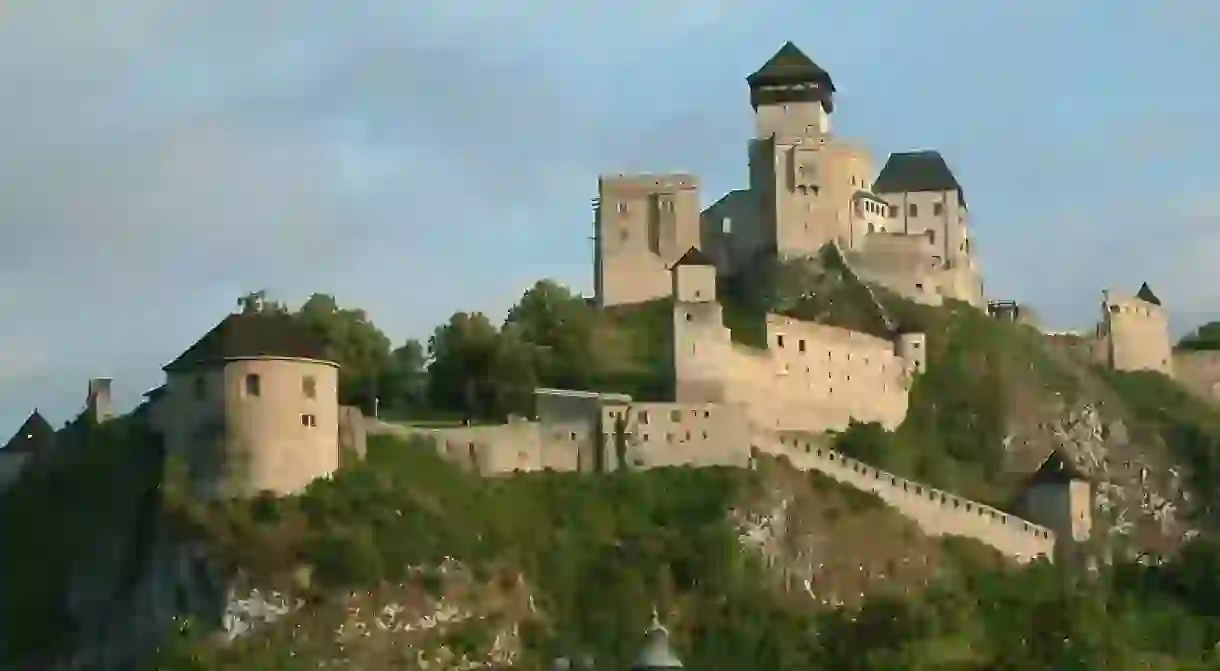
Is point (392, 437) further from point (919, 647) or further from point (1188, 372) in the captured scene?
point (1188, 372)

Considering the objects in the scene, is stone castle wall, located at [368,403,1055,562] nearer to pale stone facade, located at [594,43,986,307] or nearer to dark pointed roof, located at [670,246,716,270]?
dark pointed roof, located at [670,246,716,270]

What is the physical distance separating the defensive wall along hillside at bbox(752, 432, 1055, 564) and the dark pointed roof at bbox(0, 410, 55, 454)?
2501 centimetres

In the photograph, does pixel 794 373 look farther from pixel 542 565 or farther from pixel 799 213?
pixel 542 565

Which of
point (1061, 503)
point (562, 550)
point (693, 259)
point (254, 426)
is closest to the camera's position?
point (254, 426)

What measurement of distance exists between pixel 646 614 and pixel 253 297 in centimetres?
2436

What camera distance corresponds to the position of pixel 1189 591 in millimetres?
81688

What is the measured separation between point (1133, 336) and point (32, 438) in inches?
1864

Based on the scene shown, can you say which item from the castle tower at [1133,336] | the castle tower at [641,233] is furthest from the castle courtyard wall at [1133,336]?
the castle tower at [641,233]

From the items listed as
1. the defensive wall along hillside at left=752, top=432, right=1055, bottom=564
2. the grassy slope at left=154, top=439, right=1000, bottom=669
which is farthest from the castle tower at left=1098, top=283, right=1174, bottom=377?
the grassy slope at left=154, top=439, right=1000, bottom=669

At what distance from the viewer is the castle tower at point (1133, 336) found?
10181cm

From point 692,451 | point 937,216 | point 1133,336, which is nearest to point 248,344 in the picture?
point 692,451

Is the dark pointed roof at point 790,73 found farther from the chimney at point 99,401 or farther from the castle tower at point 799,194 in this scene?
the chimney at point 99,401

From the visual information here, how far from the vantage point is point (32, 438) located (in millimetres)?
82875

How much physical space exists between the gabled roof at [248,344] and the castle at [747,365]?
79mm
